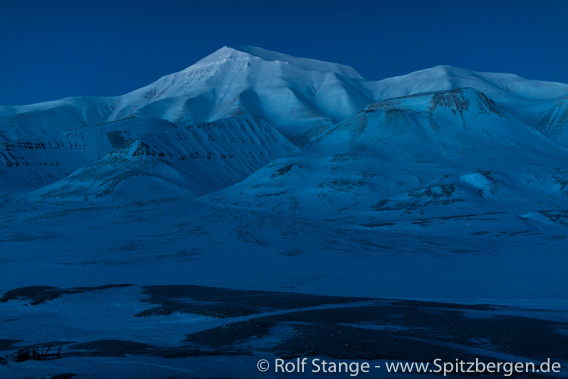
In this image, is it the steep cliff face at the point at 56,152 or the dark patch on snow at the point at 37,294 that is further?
the steep cliff face at the point at 56,152

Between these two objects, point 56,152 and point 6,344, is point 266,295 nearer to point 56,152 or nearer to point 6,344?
point 6,344

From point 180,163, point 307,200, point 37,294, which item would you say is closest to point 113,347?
point 37,294

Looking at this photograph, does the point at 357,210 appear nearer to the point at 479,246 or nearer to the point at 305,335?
the point at 479,246

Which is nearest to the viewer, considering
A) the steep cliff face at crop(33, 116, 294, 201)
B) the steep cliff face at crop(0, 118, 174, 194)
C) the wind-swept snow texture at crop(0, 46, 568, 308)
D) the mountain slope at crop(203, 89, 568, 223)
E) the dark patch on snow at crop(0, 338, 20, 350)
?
the dark patch on snow at crop(0, 338, 20, 350)

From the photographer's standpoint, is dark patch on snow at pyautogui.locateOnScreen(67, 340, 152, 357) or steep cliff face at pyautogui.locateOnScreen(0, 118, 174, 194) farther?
steep cliff face at pyautogui.locateOnScreen(0, 118, 174, 194)

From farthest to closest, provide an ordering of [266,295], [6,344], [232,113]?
[232,113] < [266,295] < [6,344]

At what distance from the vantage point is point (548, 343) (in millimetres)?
12469

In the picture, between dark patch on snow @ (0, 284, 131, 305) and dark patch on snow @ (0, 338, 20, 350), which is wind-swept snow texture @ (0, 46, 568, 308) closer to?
dark patch on snow @ (0, 284, 131, 305)

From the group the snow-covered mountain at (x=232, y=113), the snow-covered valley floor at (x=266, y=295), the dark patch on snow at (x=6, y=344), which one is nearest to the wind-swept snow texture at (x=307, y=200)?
the snow-covered valley floor at (x=266, y=295)

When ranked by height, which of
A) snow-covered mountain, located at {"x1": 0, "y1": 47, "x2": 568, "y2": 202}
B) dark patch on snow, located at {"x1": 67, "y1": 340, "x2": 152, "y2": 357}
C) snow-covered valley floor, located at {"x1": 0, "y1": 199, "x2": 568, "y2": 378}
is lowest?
dark patch on snow, located at {"x1": 67, "y1": 340, "x2": 152, "y2": 357}

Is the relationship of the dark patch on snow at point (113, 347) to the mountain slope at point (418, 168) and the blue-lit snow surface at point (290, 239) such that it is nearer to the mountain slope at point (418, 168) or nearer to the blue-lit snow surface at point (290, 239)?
the blue-lit snow surface at point (290, 239)

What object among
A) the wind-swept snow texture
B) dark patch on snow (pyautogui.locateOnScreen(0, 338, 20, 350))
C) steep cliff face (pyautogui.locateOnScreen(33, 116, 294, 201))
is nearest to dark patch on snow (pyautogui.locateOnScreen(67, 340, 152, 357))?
dark patch on snow (pyautogui.locateOnScreen(0, 338, 20, 350))

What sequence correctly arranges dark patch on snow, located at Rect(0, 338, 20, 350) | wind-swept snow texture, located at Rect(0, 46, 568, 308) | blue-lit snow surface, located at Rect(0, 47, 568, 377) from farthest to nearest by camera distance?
wind-swept snow texture, located at Rect(0, 46, 568, 308) < blue-lit snow surface, located at Rect(0, 47, 568, 377) < dark patch on snow, located at Rect(0, 338, 20, 350)

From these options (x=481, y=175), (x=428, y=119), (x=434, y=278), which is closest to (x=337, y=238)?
(x=434, y=278)
